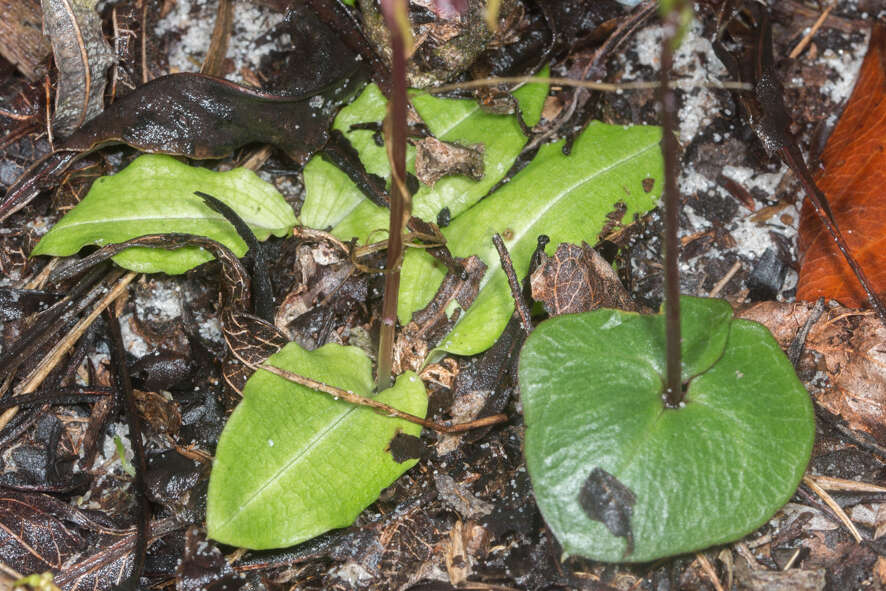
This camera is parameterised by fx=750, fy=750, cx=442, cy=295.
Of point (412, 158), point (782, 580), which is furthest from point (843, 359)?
point (412, 158)

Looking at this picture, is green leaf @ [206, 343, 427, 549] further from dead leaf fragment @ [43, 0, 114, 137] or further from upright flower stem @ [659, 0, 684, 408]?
dead leaf fragment @ [43, 0, 114, 137]

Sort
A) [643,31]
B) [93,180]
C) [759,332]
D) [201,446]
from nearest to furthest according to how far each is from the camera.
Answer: [759,332] → [201,446] → [93,180] → [643,31]

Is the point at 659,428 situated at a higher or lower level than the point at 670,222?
lower

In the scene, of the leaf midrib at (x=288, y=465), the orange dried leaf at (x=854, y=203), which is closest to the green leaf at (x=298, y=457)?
the leaf midrib at (x=288, y=465)

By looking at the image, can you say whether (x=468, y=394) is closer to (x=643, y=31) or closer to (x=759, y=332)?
(x=759, y=332)

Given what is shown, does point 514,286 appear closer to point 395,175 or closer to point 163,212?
point 395,175

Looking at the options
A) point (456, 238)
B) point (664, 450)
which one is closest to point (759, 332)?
point (664, 450)
